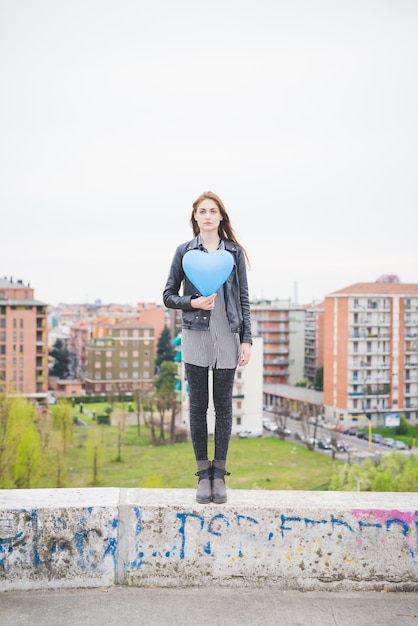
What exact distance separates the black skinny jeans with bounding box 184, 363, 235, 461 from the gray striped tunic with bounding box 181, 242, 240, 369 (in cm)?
4

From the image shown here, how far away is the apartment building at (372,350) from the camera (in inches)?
1997

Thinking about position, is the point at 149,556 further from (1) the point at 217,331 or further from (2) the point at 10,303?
(2) the point at 10,303

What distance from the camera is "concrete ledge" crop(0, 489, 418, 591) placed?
9.93 feet

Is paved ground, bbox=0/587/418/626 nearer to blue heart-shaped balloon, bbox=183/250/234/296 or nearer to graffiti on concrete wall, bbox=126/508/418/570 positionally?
graffiti on concrete wall, bbox=126/508/418/570

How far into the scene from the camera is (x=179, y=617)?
108 inches

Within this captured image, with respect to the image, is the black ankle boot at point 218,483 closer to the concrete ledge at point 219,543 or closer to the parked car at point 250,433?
the concrete ledge at point 219,543

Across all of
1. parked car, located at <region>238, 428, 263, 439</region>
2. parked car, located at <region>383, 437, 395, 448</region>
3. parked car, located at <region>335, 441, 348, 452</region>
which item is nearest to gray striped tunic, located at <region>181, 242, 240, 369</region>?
parked car, located at <region>335, 441, 348, 452</region>

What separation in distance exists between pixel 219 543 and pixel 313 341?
66457 mm

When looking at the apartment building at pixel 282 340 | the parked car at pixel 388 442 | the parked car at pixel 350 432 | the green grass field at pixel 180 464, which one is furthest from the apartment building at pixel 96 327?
the parked car at pixel 388 442

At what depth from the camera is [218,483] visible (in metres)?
3.25

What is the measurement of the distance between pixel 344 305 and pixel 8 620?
49.4 meters

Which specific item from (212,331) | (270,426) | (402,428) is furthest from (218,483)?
(402,428)

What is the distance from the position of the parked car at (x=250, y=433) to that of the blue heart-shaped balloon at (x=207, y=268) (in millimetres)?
46154

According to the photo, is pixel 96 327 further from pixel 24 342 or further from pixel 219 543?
pixel 219 543
